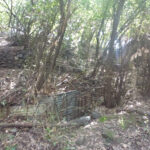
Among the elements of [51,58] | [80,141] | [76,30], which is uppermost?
[76,30]

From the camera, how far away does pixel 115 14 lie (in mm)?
4238

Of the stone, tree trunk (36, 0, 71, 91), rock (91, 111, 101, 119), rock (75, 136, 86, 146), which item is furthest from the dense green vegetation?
rock (75, 136, 86, 146)

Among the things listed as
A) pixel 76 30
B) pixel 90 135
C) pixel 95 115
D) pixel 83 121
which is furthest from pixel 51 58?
pixel 76 30

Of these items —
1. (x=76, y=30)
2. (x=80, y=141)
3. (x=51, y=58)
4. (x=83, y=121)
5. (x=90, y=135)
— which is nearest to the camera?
(x=80, y=141)

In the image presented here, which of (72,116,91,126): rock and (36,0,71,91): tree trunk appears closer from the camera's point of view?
(72,116,91,126): rock

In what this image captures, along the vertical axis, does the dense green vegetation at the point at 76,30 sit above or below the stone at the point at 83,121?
above

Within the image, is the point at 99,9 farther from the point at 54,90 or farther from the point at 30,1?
the point at 54,90

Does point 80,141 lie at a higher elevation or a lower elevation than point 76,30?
lower

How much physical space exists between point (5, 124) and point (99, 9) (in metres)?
4.07

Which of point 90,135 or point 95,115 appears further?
point 95,115

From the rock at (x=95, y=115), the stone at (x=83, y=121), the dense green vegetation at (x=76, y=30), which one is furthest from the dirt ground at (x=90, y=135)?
the dense green vegetation at (x=76, y=30)

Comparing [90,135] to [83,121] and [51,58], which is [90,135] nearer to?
[83,121]

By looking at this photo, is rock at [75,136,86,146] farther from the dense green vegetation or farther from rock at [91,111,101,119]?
the dense green vegetation

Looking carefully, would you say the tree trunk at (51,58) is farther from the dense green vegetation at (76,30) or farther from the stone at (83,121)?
the stone at (83,121)
